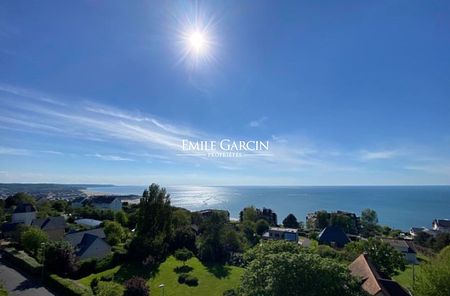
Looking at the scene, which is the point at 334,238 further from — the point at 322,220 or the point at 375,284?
the point at 375,284

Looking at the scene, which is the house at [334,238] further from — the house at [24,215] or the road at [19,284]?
the house at [24,215]

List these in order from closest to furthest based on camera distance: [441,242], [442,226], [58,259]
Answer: [58,259], [441,242], [442,226]

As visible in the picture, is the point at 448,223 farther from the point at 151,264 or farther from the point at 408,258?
the point at 151,264

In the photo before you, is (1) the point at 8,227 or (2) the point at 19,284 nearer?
(2) the point at 19,284

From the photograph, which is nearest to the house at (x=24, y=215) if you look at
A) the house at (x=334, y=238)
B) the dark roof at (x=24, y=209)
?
the dark roof at (x=24, y=209)

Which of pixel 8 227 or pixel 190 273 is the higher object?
pixel 8 227

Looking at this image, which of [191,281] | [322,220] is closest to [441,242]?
[322,220]

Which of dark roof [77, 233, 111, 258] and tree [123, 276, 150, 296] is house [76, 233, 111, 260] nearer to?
dark roof [77, 233, 111, 258]

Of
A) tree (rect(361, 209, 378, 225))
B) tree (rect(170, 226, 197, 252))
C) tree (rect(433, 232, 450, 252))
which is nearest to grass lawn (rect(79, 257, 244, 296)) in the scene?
tree (rect(170, 226, 197, 252))
